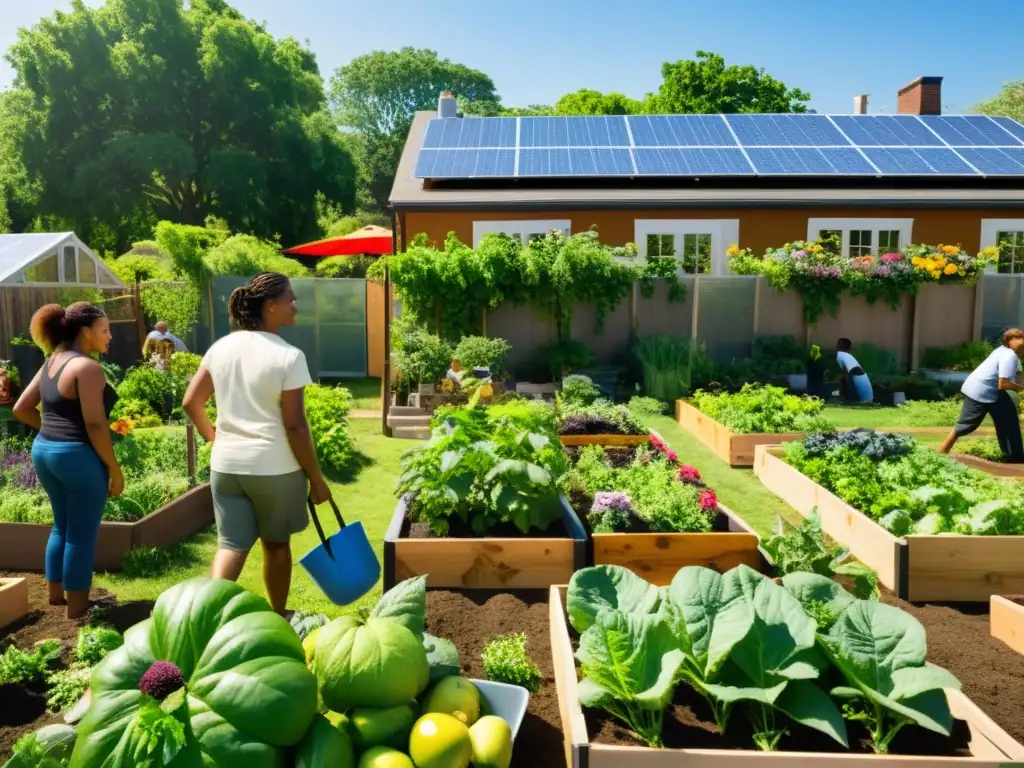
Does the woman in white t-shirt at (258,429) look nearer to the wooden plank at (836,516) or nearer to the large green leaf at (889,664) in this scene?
the large green leaf at (889,664)

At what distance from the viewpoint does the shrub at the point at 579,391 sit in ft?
34.6

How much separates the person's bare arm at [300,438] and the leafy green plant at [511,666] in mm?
1153

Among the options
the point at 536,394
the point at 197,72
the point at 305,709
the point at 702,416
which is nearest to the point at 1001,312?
the point at 702,416

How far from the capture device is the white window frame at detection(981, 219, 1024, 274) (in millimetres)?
16172

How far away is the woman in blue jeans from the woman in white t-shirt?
23.7 inches

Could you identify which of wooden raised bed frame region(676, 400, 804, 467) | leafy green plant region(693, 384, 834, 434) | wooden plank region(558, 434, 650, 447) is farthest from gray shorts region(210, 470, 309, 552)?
leafy green plant region(693, 384, 834, 434)

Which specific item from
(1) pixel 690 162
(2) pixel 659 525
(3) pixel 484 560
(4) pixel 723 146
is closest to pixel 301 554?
(3) pixel 484 560

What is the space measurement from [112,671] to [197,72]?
104 feet

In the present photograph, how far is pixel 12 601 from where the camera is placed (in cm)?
464

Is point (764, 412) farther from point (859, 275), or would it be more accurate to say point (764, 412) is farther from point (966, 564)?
point (859, 275)

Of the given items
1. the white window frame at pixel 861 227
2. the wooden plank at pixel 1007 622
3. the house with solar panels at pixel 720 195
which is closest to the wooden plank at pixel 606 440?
the wooden plank at pixel 1007 622

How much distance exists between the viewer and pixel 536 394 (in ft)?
38.2

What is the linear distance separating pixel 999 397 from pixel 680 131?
1204 centimetres

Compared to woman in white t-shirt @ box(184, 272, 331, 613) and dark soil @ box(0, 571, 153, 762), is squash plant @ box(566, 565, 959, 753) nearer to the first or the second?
woman in white t-shirt @ box(184, 272, 331, 613)
